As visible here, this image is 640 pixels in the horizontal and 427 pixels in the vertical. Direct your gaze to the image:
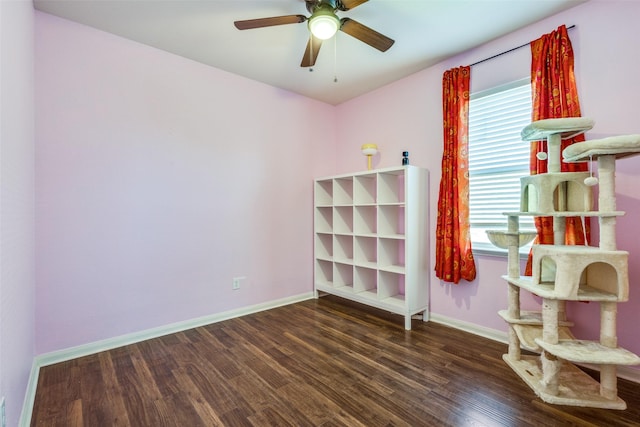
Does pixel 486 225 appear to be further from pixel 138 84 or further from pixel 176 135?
pixel 138 84

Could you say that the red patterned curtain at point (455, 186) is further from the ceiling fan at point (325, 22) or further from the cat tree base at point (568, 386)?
the ceiling fan at point (325, 22)

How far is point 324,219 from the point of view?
3814 millimetres

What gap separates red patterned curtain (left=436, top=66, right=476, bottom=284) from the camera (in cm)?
261

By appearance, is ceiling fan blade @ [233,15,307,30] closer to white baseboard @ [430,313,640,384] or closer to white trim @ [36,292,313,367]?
white trim @ [36,292,313,367]

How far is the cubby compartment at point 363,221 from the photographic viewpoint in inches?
128

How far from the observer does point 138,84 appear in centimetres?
252

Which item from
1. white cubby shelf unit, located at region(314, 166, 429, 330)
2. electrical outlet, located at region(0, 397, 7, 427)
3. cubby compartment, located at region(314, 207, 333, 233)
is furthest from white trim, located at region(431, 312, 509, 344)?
electrical outlet, located at region(0, 397, 7, 427)

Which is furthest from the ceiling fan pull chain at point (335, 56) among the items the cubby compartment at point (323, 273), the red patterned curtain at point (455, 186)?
the cubby compartment at point (323, 273)

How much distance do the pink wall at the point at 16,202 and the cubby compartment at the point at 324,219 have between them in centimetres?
261

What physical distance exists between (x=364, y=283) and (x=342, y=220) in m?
0.80

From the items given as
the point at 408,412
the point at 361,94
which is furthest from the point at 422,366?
Answer: the point at 361,94

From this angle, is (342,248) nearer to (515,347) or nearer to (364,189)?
(364,189)

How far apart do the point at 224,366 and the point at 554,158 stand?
2.63 m

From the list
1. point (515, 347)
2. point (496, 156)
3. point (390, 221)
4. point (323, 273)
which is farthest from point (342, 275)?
point (496, 156)
